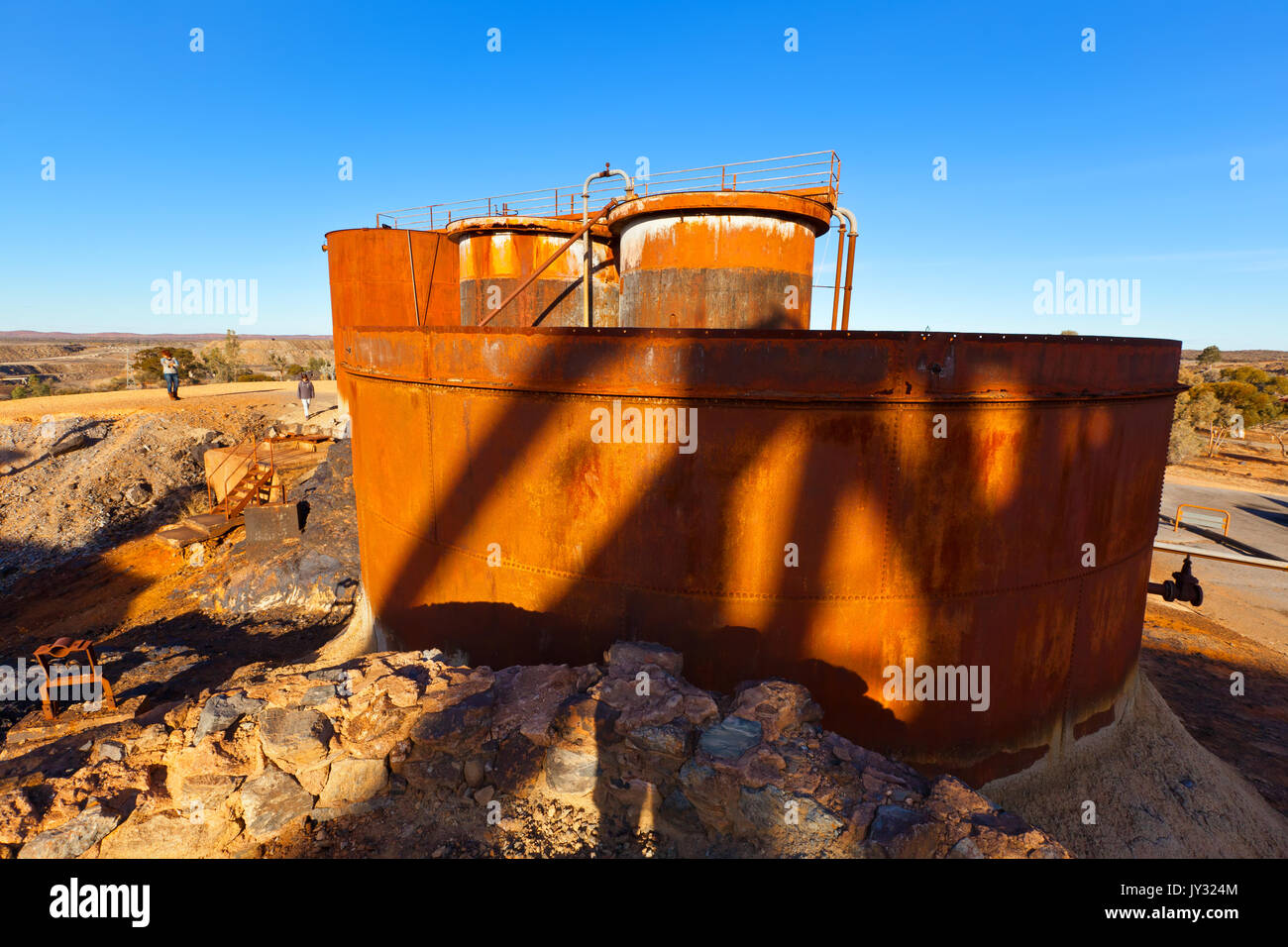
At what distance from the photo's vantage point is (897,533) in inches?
243

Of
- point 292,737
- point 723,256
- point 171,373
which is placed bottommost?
Result: point 292,737

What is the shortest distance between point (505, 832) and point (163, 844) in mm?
2445

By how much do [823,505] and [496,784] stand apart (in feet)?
12.7

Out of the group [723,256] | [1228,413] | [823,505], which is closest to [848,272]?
[723,256]

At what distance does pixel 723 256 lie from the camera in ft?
34.5

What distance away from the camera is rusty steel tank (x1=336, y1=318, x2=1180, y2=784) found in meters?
5.95

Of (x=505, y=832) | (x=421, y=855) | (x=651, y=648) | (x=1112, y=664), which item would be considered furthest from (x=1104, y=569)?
(x=421, y=855)

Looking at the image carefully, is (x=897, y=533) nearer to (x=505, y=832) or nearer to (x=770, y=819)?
(x=770, y=819)

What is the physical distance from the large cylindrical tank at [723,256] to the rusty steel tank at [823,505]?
15.4 feet

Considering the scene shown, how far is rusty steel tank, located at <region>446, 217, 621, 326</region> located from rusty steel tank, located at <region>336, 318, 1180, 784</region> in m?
8.34

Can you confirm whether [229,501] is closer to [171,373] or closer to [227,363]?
[171,373]

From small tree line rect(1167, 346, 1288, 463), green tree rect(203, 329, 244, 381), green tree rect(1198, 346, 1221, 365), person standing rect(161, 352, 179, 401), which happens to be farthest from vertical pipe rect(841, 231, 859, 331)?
green tree rect(1198, 346, 1221, 365)

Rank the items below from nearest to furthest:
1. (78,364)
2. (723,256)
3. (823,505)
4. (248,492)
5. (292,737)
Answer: (292,737) → (823,505) → (723,256) → (248,492) → (78,364)

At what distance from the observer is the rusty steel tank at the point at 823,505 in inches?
234
